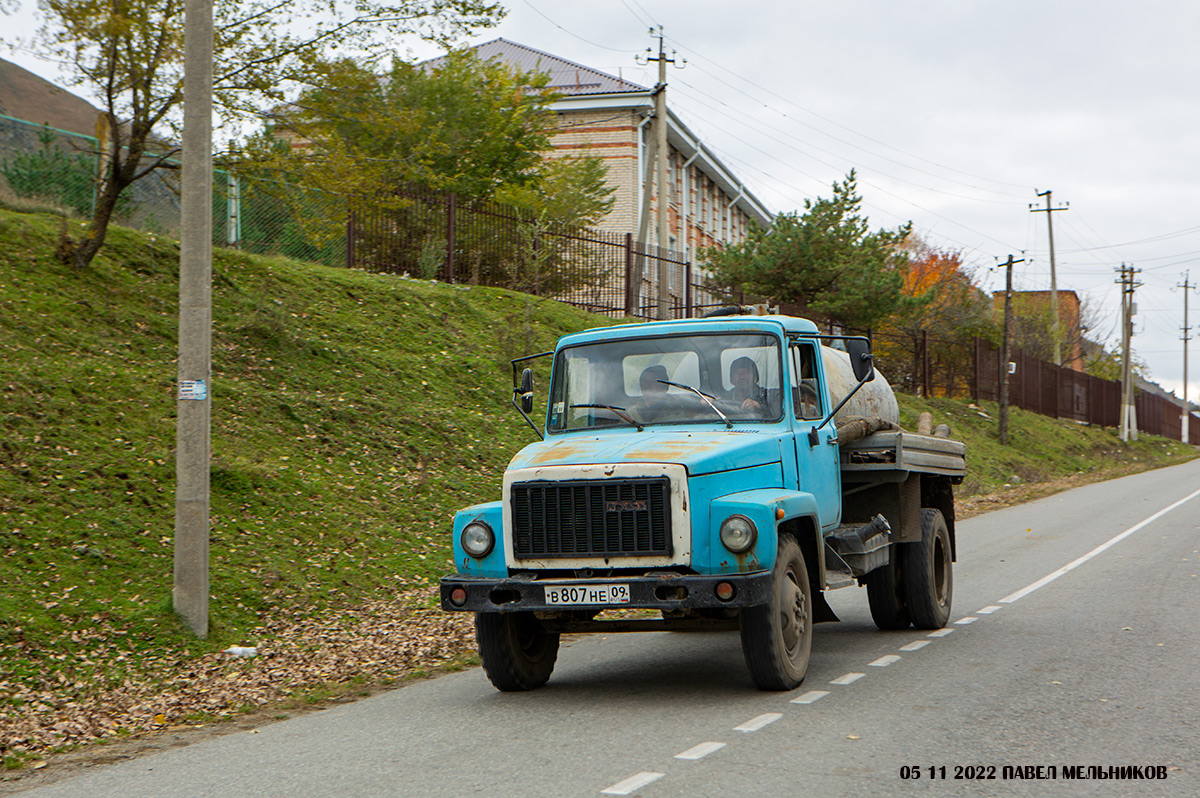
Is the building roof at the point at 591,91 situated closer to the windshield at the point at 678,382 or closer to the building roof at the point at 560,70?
the building roof at the point at 560,70

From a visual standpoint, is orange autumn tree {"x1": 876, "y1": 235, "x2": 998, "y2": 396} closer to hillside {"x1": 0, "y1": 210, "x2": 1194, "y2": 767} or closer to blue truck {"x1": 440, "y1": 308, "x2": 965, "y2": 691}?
hillside {"x1": 0, "y1": 210, "x2": 1194, "y2": 767}

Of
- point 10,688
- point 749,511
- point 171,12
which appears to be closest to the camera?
point 749,511

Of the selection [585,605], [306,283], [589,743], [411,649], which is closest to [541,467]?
[585,605]

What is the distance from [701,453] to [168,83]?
946 cm

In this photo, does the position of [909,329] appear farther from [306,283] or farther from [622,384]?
[622,384]

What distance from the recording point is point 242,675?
799cm

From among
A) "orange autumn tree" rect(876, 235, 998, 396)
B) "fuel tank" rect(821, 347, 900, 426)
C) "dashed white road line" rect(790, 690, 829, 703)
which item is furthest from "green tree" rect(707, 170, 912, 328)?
"dashed white road line" rect(790, 690, 829, 703)

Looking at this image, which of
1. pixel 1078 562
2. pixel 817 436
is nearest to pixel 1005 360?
pixel 1078 562

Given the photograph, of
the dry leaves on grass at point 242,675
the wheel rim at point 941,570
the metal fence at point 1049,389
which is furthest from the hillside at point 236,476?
the metal fence at point 1049,389

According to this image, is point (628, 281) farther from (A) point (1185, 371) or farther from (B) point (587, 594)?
(A) point (1185, 371)

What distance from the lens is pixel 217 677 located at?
793 cm

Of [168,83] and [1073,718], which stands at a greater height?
[168,83]

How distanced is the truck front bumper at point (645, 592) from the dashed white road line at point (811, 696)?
690 millimetres

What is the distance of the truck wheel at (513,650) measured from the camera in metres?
7.16
